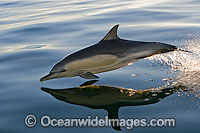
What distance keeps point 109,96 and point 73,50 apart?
4163 millimetres

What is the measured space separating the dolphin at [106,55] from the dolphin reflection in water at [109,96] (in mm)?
384

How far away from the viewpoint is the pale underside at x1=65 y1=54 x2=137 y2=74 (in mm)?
6582

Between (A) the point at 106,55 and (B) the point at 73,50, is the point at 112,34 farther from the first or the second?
(B) the point at 73,50

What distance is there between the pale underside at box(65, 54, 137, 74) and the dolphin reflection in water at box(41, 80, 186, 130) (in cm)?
37

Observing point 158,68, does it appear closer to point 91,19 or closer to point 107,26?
point 107,26

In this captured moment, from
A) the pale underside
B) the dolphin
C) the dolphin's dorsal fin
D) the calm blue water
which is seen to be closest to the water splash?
the calm blue water

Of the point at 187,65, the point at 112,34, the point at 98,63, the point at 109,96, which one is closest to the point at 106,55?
the point at 98,63

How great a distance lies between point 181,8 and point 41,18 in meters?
7.33

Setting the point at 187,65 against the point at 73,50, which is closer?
the point at 187,65

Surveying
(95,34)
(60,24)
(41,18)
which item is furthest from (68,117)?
(41,18)

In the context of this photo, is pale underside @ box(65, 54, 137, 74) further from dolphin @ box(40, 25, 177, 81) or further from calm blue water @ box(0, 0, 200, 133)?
calm blue water @ box(0, 0, 200, 133)

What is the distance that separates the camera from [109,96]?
19.7ft

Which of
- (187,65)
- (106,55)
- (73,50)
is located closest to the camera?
(106,55)

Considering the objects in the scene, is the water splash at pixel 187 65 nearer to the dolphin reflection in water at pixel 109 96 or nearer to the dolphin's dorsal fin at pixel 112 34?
the dolphin reflection in water at pixel 109 96
